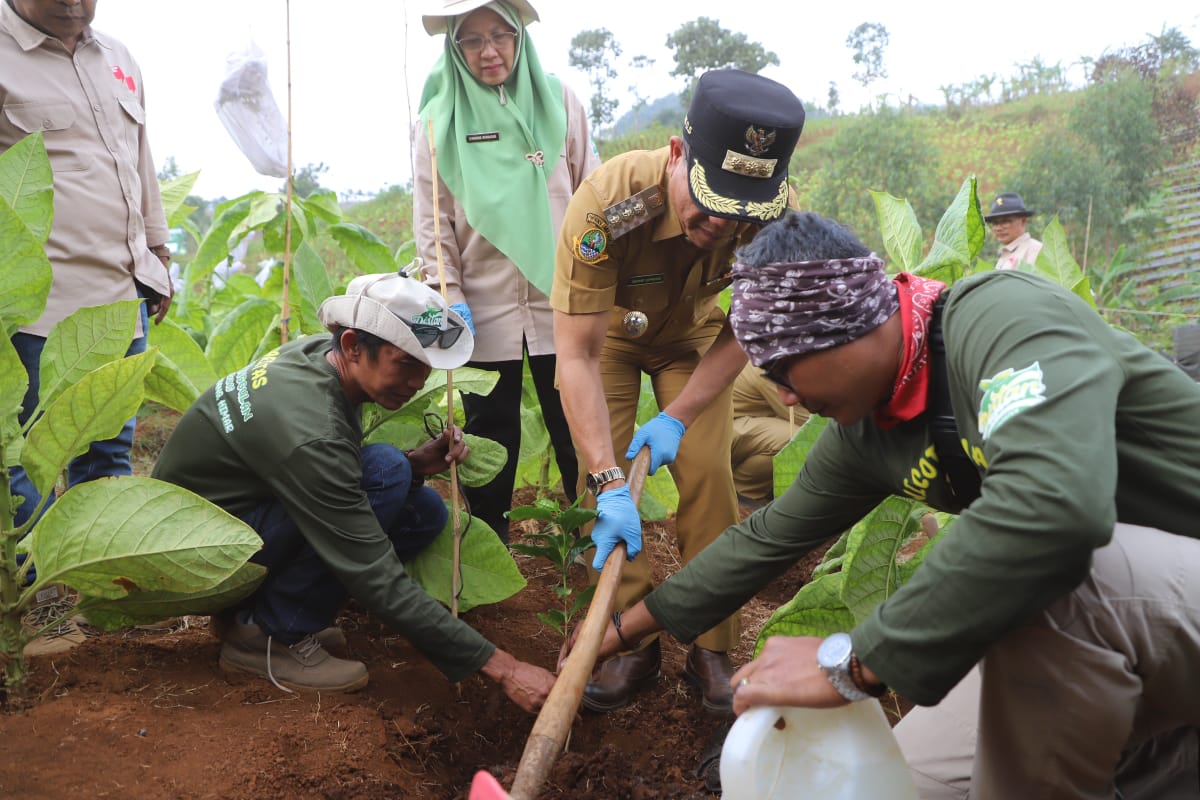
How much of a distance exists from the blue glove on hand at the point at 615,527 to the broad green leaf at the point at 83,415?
93 centimetres

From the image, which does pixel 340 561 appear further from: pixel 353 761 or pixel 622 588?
pixel 622 588

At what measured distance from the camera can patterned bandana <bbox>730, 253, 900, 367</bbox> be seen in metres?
1.39

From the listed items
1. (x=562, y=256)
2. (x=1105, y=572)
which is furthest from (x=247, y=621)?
(x=1105, y=572)

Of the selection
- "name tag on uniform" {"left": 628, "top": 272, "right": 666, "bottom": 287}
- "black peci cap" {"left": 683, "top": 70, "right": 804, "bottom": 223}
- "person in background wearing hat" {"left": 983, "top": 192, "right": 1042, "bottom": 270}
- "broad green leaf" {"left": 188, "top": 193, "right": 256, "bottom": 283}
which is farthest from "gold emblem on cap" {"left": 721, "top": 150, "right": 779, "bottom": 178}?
"person in background wearing hat" {"left": 983, "top": 192, "right": 1042, "bottom": 270}

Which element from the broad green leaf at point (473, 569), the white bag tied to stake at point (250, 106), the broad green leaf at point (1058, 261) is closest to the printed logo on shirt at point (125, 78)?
the white bag tied to stake at point (250, 106)

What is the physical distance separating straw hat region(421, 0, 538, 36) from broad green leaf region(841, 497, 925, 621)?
1.61 m

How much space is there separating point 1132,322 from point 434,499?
10222 mm

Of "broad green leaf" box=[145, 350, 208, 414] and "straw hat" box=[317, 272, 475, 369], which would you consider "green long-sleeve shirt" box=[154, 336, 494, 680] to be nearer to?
"straw hat" box=[317, 272, 475, 369]

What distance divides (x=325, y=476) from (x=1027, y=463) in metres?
1.28

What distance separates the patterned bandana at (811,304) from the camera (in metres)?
1.39

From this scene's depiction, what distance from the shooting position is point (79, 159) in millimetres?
2539

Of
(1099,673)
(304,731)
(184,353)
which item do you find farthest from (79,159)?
(1099,673)

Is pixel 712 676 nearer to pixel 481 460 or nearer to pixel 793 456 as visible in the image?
pixel 793 456

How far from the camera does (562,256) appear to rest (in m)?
2.24
